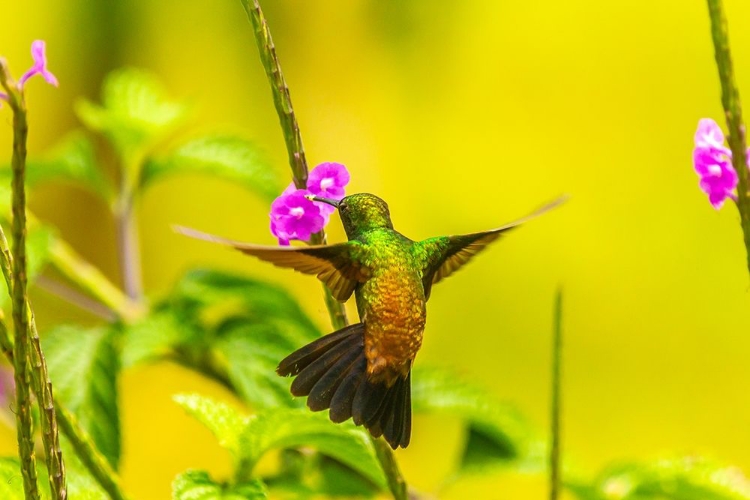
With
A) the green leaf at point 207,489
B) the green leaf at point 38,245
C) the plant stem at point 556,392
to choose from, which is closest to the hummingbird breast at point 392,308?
the plant stem at point 556,392

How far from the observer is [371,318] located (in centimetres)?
41

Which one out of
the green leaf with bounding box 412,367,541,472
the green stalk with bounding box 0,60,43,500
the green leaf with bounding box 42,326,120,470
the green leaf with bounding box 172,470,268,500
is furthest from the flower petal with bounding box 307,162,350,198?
the green leaf with bounding box 412,367,541,472

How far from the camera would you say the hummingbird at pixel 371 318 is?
37cm

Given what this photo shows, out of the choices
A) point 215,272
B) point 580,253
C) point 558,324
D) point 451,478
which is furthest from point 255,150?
point 580,253

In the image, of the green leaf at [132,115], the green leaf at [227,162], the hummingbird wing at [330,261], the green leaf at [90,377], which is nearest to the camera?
the hummingbird wing at [330,261]

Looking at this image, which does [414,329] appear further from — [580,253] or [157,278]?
[157,278]

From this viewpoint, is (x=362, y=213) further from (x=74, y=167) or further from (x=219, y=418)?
(x=74, y=167)

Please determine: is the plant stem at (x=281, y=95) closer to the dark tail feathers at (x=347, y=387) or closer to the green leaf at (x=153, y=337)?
the dark tail feathers at (x=347, y=387)

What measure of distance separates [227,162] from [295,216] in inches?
26.6

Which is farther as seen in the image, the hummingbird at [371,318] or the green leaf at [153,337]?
the green leaf at [153,337]

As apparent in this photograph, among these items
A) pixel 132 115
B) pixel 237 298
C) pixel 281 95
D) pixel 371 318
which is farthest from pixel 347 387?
pixel 132 115

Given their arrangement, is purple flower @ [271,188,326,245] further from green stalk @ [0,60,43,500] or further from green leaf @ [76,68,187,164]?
green leaf @ [76,68,187,164]

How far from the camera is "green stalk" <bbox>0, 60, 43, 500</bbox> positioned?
349 millimetres

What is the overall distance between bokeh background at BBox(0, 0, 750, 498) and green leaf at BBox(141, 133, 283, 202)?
1.30m
